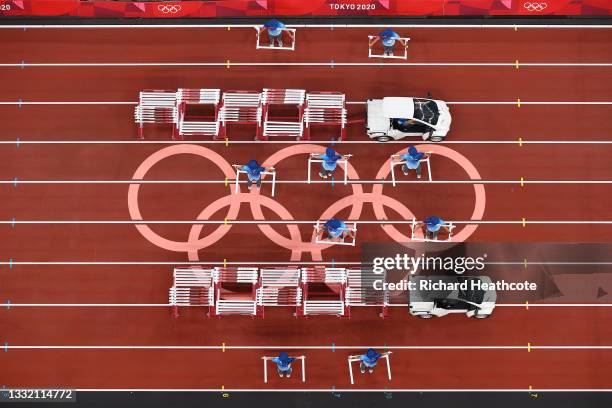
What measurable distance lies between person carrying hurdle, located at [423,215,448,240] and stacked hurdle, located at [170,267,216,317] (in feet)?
19.3

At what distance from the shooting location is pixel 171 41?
57.5ft

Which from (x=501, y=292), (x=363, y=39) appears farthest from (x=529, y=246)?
(x=363, y=39)

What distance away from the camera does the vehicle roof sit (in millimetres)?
16500

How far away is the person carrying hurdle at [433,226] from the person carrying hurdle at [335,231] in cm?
205

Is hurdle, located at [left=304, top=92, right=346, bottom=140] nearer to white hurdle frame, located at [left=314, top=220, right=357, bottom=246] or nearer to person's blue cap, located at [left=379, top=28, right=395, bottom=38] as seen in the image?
person's blue cap, located at [left=379, top=28, right=395, bottom=38]

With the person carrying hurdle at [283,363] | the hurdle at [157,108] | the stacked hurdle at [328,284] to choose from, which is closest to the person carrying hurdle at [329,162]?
the stacked hurdle at [328,284]

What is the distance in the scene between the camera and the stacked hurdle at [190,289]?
53.0 feet

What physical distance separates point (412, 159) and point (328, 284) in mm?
4086

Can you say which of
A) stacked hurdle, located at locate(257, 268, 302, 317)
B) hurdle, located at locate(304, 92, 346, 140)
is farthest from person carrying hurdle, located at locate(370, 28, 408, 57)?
stacked hurdle, located at locate(257, 268, 302, 317)

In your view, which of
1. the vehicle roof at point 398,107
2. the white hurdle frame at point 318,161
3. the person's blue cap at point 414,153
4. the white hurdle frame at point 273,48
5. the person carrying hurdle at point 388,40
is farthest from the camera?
the white hurdle frame at point 273,48

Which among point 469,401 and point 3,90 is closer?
point 469,401

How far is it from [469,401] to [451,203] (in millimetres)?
5337

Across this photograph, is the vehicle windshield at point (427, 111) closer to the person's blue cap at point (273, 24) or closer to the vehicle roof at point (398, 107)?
the vehicle roof at point (398, 107)

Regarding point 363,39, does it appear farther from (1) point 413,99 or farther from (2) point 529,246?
(2) point 529,246
